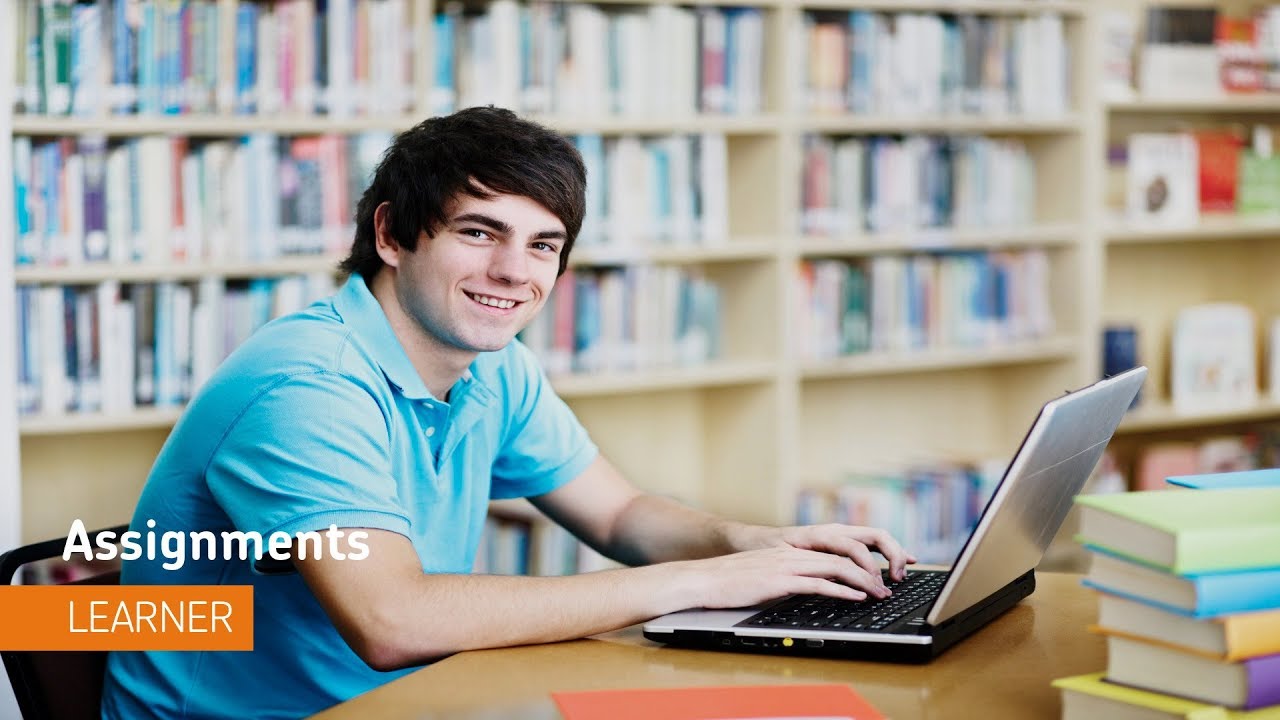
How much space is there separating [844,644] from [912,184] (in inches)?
104

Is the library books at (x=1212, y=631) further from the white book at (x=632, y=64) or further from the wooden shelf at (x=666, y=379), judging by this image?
the white book at (x=632, y=64)

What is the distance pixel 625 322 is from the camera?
3525mm

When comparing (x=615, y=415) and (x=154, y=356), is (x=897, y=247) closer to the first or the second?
(x=615, y=415)

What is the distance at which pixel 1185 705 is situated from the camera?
1.08 m

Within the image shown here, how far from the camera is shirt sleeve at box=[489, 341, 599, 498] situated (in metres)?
1.94

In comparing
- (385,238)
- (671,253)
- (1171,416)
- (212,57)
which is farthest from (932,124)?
(385,238)

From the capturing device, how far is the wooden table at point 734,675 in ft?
4.05

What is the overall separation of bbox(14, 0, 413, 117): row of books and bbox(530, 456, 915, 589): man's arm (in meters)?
1.44

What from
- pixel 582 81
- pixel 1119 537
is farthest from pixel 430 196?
pixel 582 81

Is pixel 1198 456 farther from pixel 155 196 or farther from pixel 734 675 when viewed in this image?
pixel 734 675

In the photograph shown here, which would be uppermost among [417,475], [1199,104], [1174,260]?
[1199,104]

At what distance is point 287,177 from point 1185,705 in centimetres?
243

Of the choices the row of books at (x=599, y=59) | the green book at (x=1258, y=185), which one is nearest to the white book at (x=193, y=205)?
the row of books at (x=599, y=59)

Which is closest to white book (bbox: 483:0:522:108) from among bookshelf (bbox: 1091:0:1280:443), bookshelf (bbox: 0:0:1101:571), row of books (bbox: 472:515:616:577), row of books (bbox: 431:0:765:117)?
row of books (bbox: 431:0:765:117)
